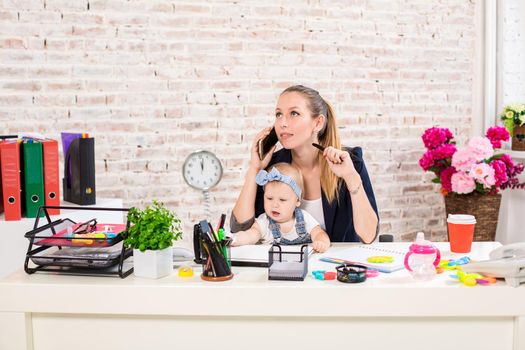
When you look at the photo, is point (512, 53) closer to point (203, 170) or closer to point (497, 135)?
point (497, 135)

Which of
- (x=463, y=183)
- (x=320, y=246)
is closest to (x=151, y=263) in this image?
(x=320, y=246)

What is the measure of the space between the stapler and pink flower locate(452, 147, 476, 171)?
205cm

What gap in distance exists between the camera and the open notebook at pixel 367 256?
1.77m

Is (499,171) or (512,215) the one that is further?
(512,215)

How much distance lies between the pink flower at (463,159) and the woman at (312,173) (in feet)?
4.57

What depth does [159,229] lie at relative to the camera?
1.67 metres

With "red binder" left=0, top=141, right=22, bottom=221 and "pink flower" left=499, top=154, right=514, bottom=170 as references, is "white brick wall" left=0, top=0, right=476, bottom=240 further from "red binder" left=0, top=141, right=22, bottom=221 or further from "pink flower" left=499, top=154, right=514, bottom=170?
"red binder" left=0, top=141, right=22, bottom=221

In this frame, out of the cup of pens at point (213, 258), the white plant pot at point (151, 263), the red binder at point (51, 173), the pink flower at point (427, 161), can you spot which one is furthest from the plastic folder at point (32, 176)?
the pink flower at point (427, 161)

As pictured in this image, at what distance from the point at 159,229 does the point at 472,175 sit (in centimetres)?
256

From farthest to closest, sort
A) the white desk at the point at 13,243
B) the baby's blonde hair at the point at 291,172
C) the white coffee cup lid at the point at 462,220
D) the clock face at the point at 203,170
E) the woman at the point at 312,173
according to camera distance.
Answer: the clock face at the point at 203,170
the white desk at the point at 13,243
the woman at the point at 312,173
the baby's blonde hair at the point at 291,172
the white coffee cup lid at the point at 462,220

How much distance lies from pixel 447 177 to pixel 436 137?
0.89 feet

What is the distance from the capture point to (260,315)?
5.13 feet

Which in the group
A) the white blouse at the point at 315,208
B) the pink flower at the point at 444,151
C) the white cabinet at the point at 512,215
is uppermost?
the pink flower at the point at 444,151

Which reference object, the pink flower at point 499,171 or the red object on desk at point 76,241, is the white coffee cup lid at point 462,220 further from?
the pink flower at point 499,171
